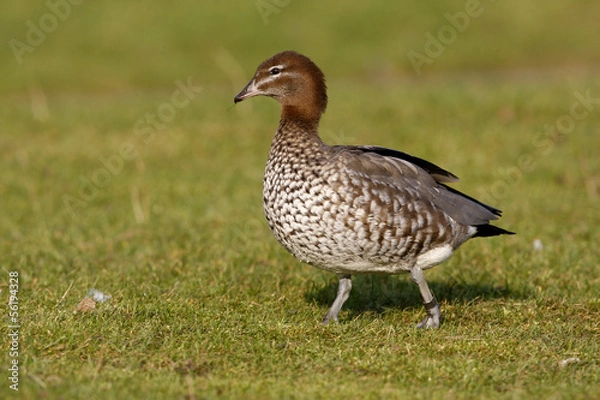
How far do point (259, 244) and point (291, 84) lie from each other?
2.27m

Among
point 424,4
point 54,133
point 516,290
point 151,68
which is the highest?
point 424,4

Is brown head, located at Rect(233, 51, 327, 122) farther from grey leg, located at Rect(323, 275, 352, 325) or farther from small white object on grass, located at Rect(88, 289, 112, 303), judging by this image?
small white object on grass, located at Rect(88, 289, 112, 303)

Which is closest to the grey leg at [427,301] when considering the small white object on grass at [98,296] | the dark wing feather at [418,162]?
the dark wing feather at [418,162]

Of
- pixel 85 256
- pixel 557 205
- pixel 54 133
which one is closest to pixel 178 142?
pixel 54 133

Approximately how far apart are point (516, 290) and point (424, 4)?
1600 cm

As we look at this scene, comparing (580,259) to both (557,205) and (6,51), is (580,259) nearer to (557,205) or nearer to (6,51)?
(557,205)

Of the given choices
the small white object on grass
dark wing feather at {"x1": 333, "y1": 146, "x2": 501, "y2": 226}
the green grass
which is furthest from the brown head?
the small white object on grass

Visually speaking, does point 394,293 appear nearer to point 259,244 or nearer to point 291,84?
point 259,244

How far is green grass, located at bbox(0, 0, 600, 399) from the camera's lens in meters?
5.05

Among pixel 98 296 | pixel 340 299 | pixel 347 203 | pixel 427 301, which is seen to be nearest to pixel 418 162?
pixel 347 203

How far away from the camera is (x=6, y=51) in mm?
20359

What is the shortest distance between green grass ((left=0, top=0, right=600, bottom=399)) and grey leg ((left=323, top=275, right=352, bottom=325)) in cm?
15

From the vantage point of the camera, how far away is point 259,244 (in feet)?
27.0

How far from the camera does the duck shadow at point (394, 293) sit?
6.76m
